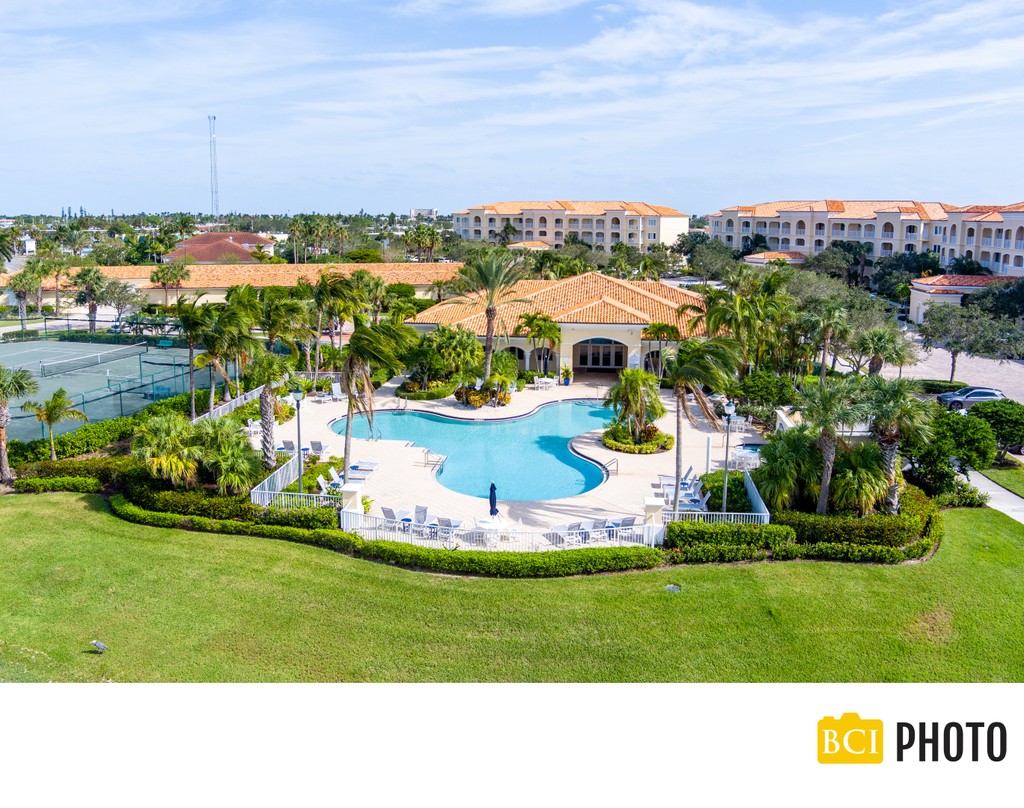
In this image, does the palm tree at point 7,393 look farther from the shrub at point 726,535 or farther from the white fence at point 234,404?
the shrub at point 726,535

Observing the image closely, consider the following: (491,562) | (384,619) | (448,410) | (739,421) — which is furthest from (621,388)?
(384,619)

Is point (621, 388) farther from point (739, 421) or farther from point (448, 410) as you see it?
point (448, 410)

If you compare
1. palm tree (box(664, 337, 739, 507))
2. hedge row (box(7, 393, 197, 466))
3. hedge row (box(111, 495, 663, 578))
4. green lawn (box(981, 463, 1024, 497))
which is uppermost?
palm tree (box(664, 337, 739, 507))

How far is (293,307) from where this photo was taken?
30.9 meters

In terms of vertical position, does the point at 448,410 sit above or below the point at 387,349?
below

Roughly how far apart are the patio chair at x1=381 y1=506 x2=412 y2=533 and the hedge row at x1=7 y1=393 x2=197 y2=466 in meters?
12.2

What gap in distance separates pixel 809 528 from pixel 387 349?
12.2m

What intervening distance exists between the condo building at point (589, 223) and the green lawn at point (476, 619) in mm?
102838

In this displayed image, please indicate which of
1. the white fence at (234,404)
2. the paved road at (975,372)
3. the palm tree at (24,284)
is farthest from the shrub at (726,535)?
the palm tree at (24,284)

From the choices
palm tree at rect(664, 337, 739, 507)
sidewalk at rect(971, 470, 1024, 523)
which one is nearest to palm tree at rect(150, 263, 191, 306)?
palm tree at rect(664, 337, 739, 507)

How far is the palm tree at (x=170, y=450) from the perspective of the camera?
2170 centimetres

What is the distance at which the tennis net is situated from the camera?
43438 mm

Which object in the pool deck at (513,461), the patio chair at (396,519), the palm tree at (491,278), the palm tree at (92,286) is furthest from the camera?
the palm tree at (92,286)
